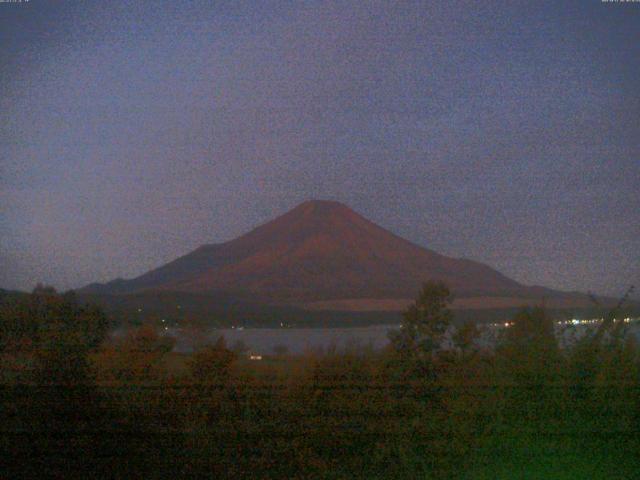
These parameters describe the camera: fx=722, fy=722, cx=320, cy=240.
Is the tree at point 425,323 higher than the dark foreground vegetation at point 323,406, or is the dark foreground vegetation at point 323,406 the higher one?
the tree at point 425,323

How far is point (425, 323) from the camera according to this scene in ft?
24.8

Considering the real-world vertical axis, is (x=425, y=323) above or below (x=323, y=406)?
above

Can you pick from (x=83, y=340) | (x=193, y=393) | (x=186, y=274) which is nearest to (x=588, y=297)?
(x=193, y=393)

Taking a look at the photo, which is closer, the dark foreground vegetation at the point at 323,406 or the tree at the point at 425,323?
the dark foreground vegetation at the point at 323,406

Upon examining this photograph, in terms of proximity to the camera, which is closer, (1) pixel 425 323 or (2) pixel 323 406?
(2) pixel 323 406

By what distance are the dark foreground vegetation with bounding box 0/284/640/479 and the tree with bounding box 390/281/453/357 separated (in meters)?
0.02

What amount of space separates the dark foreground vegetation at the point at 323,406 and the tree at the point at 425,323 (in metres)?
0.02

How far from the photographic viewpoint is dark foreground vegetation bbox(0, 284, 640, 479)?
5.58 metres

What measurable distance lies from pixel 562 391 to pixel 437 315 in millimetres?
1757

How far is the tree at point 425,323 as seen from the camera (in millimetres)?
7277

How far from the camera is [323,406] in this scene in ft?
20.9

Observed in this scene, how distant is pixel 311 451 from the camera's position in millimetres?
5820

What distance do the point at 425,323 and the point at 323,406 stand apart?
171 centimetres

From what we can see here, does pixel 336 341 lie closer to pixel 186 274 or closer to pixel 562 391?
pixel 562 391
